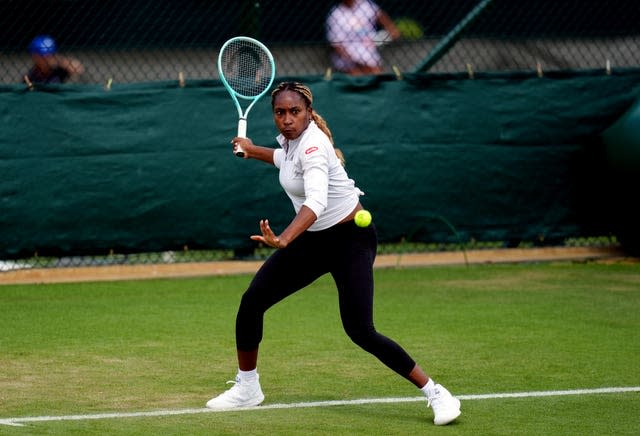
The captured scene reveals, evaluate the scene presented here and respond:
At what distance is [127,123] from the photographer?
1170cm

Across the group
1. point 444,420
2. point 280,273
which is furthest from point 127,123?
point 444,420

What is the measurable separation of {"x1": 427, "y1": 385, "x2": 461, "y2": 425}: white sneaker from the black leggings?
180 mm

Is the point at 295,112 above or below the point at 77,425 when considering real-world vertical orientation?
above

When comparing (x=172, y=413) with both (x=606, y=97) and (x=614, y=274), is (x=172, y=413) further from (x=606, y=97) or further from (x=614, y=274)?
(x=606, y=97)

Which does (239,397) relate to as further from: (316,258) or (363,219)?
(363,219)

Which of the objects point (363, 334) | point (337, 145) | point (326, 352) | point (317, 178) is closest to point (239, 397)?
point (363, 334)

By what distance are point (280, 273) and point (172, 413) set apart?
35.1 inches

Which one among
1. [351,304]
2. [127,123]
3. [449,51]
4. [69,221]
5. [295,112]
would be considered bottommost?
[351,304]

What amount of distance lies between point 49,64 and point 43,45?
0.78 feet

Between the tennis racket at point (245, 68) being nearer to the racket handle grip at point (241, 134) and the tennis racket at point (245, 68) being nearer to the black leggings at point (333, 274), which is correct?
the racket handle grip at point (241, 134)

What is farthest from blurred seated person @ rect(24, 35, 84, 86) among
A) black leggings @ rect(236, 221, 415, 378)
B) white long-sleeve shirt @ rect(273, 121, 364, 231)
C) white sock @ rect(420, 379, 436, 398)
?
white sock @ rect(420, 379, 436, 398)

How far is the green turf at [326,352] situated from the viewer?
5898 millimetres

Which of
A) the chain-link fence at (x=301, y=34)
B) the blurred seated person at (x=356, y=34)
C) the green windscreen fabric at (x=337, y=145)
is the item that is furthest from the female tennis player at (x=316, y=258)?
the blurred seated person at (x=356, y=34)

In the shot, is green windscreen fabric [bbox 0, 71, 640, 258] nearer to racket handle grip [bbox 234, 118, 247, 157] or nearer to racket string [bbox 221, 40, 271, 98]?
racket string [bbox 221, 40, 271, 98]
